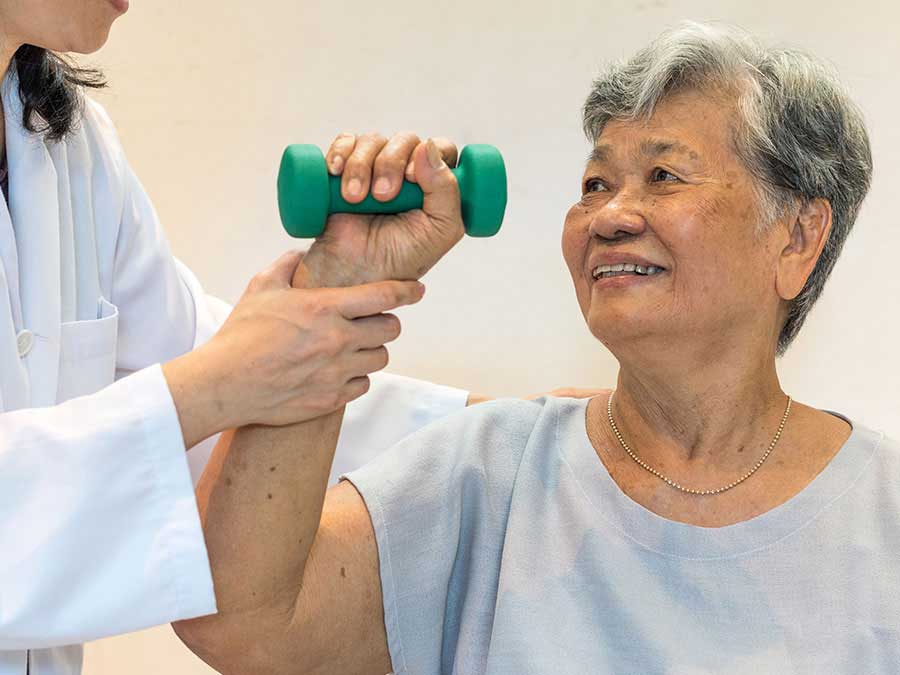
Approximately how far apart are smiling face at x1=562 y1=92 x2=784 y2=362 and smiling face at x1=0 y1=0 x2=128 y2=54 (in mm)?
660

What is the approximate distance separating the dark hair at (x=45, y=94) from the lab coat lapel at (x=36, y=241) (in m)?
0.01

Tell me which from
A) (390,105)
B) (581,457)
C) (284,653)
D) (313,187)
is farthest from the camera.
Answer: (390,105)

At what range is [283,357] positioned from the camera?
1.19 meters

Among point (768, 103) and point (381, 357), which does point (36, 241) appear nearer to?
point (381, 357)

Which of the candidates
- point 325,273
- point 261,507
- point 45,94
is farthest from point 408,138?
point 45,94

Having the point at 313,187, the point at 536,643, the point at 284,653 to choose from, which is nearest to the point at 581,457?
the point at 536,643

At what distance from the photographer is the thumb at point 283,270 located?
1.26 metres

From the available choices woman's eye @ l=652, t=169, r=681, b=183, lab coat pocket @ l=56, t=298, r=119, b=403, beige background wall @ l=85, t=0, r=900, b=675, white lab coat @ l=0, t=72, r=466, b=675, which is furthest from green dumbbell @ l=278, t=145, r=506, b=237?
beige background wall @ l=85, t=0, r=900, b=675

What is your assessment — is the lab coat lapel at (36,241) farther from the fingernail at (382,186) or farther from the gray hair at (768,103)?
the gray hair at (768,103)

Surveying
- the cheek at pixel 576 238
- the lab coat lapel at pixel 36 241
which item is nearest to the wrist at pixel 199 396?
the lab coat lapel at pixel 36 241

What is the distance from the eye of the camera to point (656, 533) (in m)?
1.47

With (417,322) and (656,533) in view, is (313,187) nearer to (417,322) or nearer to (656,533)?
(656,533)

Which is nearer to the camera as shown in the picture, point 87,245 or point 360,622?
point 360,622

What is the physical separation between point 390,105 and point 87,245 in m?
0.94
